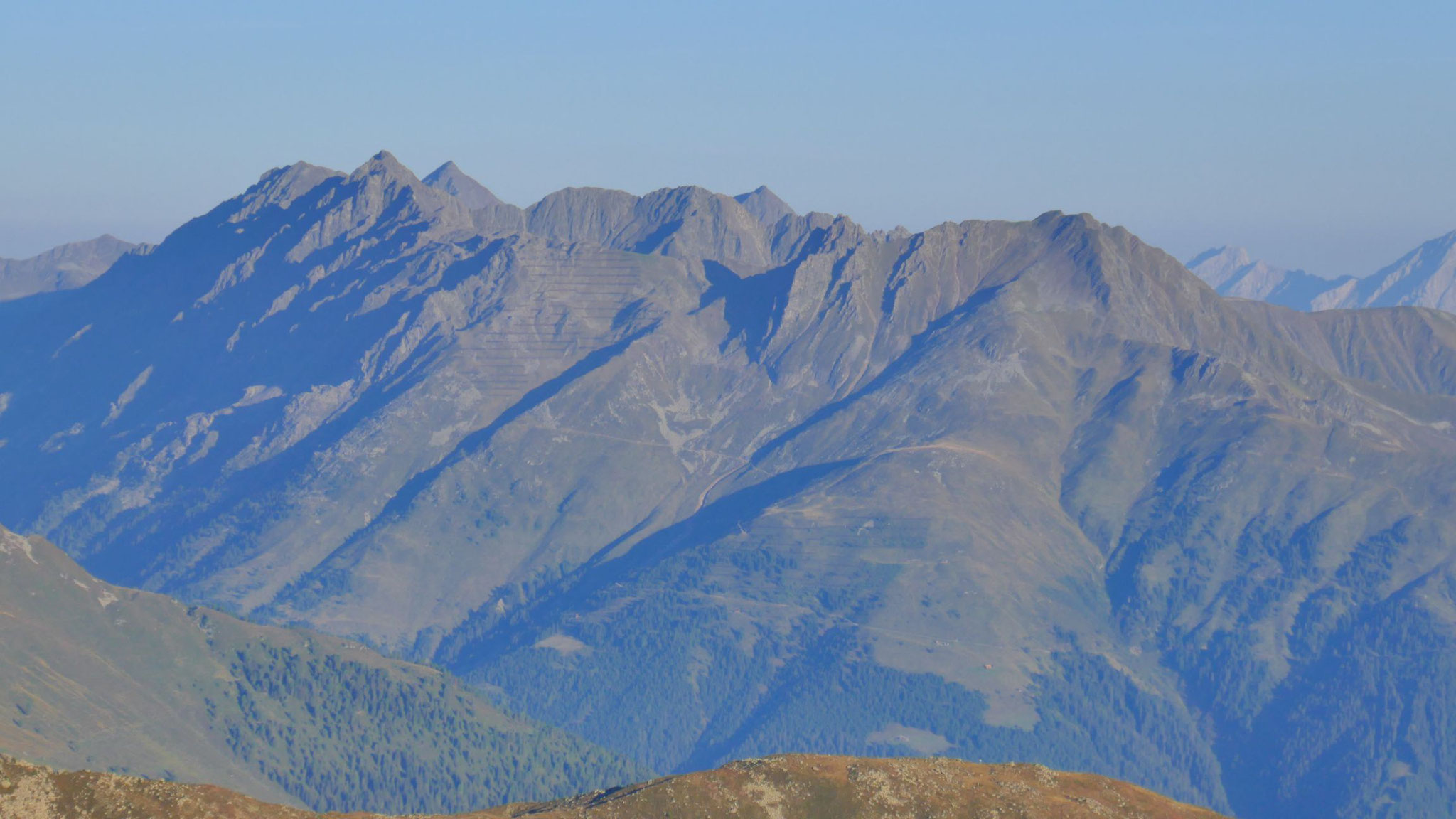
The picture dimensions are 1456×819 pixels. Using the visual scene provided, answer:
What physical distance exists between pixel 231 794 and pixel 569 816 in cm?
3559

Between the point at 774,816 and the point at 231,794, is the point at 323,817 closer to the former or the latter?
the point at 231,794

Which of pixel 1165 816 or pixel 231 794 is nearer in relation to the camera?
pixel 231 794

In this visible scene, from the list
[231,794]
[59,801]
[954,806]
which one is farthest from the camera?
[954,806]

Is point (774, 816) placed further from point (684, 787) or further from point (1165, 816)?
point (1165, 816)

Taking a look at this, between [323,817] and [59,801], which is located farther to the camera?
[323,817]

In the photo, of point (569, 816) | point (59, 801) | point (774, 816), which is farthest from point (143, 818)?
point (774, 816)

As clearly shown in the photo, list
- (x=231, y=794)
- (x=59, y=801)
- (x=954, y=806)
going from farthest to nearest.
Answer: (x=954, y=806), (x=231, y=794), (x=59, y=801)

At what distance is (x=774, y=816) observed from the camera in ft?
644

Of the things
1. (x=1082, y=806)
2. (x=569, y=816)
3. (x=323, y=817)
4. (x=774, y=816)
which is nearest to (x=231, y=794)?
(x=323, y=817)

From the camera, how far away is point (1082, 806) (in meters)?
196

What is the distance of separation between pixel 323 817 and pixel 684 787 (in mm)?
37591

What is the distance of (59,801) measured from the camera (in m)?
168

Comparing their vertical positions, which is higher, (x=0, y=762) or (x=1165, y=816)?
(x=0, y=762)

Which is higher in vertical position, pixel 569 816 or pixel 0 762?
pixel 0 762
